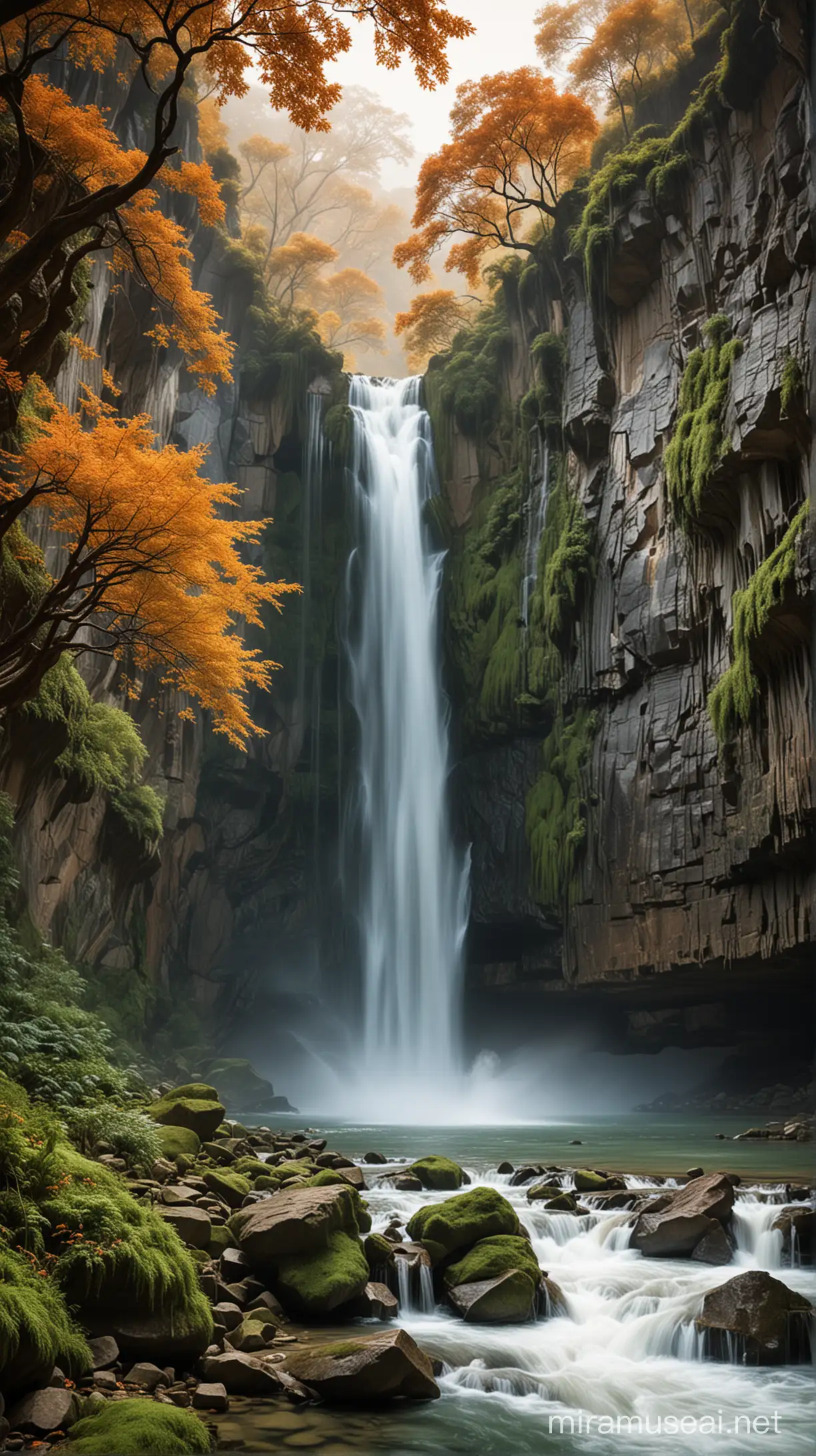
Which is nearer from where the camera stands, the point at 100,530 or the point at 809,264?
the point at 100,530

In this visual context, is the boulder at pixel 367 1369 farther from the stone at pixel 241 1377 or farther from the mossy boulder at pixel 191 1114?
the mossy boulder at pixel 191 1114

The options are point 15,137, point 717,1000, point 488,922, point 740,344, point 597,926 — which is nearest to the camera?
point 15,137

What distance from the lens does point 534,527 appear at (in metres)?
30.9

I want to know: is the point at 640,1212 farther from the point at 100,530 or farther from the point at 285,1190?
the point at 100,530

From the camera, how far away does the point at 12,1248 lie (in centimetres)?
619

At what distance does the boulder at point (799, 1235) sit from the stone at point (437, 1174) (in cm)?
408

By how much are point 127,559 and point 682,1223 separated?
8.74 metres

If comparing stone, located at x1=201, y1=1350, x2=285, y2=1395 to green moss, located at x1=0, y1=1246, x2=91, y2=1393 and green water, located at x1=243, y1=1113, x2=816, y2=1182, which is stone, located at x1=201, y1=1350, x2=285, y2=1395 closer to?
green moss, located at x1=0, y1=1246, x2=91, y2=1393

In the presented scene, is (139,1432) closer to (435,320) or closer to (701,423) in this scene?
(701,423)

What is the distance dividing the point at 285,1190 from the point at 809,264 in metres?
18.1

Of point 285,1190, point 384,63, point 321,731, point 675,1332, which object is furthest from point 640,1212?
point 321,731

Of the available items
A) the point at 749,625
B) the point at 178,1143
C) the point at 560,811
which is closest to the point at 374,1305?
the point at 178,1143

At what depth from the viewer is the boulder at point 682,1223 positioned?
9.81 meters

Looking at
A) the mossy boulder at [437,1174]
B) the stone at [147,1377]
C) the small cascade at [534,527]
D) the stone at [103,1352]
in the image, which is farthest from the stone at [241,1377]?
the small cascade at [534,527]
